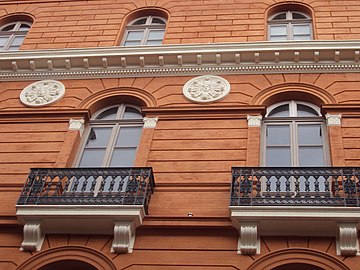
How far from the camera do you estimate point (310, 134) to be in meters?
12.2

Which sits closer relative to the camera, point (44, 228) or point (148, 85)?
point (44, 228)

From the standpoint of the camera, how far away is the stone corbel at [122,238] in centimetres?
990

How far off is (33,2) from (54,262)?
33.1 ft

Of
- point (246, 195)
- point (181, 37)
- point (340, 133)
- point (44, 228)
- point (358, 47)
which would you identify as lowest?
point (44, 228)

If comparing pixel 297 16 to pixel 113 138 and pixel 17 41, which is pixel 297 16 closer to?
pixel 113 138

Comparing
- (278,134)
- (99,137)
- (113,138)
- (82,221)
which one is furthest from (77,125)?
(278,134)

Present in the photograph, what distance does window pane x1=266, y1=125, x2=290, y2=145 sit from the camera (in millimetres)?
12085

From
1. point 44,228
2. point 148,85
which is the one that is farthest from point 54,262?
point 148,85

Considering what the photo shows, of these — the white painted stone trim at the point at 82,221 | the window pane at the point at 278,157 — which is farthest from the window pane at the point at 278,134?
the white painted stone trim at the point at 82,221

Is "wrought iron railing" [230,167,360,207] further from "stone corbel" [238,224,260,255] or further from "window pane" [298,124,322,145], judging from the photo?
"window pane" [298,124,322,145]

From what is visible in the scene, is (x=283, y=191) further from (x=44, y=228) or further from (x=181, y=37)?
(x=181, y=37)

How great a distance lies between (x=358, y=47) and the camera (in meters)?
13.3

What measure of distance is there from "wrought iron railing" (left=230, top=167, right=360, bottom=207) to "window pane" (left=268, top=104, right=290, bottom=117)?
2342 millimetres

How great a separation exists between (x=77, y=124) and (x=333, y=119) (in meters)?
5.68
